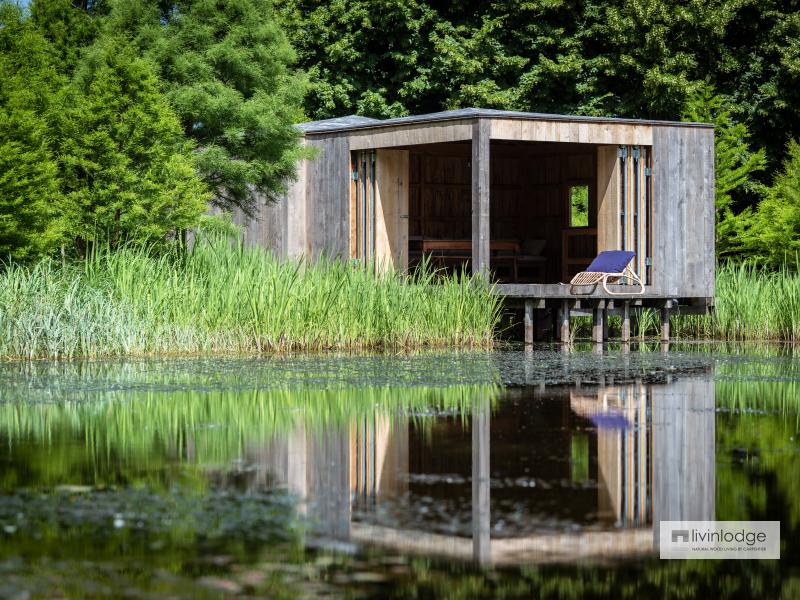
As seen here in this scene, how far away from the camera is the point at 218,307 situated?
48.1ft

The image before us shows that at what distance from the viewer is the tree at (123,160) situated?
637 inches

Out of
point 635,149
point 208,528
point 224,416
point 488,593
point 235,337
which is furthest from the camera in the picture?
point 635,149

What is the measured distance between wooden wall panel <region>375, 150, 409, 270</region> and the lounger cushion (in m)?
2.94

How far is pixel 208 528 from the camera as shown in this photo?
5.20m

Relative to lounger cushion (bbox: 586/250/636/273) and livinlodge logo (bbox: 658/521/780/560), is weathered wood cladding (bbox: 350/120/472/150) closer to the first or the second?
lounger cushion (bbox: 586/250/636/273)

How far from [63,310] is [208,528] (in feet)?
A: 29.5

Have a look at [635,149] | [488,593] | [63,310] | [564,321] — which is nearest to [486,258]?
[564,321]

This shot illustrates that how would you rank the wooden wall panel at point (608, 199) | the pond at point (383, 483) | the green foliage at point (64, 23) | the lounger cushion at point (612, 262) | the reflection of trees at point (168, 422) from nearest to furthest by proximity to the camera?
the pond at point (383, 483)
the reflection of trees at point (168, 422)
the lounger cushion at point (612, 262)
the wooden wall panel at point (608, 199)
the green foliage at point (64, 23)

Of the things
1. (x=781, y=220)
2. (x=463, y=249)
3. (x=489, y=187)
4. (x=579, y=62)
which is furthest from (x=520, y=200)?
(x=579, y=62)

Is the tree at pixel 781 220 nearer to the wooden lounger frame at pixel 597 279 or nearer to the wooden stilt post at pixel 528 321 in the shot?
the wooden lounger frame at pixel 597 279

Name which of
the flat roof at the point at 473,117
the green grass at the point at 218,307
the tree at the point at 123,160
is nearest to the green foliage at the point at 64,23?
the flat roof at the point at 473,117

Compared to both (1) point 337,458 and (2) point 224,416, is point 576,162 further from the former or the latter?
(1) point 337,458

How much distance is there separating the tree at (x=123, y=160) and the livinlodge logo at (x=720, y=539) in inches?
461

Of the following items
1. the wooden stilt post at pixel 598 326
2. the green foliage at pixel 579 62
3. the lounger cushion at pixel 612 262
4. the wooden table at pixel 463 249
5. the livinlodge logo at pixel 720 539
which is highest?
the green foliage at pixel 579 62
